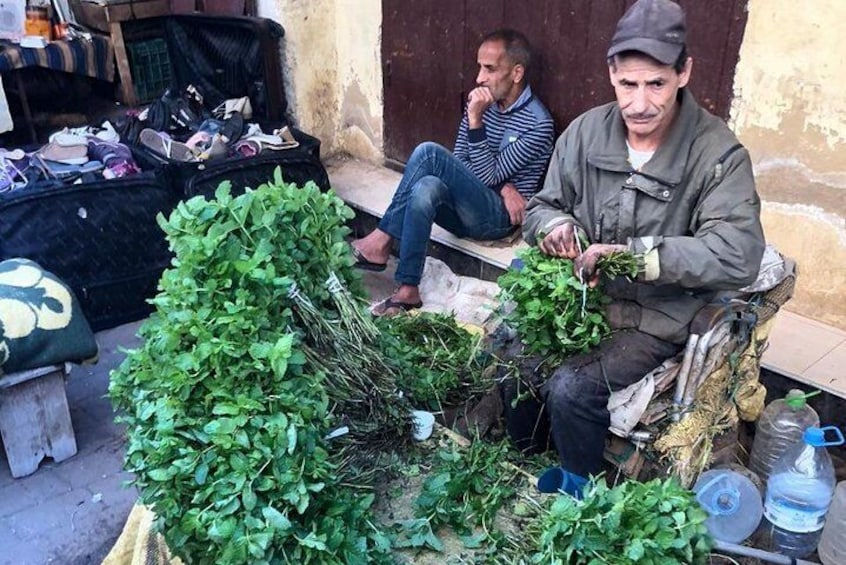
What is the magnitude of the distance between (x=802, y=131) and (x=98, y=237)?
354 cm

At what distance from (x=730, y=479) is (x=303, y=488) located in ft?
5.51

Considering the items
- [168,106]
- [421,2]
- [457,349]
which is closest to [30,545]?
[457,349]

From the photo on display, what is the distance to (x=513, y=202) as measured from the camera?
4.38 metres

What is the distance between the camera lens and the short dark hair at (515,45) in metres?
4.25

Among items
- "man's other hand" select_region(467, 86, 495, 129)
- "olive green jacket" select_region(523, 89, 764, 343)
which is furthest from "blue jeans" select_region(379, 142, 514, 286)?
"olive green jacket" select_region(523, 89, 764, 343)

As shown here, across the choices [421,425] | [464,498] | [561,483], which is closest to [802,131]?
[561,483]

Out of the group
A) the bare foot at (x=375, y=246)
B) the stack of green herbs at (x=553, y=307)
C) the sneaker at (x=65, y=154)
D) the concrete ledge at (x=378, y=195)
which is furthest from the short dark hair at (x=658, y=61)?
the sneaker at (x=65, y=154)

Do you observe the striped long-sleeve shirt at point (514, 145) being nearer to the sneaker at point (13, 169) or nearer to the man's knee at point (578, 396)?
the man's knee at point (578, 396)

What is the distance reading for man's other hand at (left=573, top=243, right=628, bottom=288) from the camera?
260cm

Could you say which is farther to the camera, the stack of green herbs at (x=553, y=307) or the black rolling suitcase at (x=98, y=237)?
the black rolling suitcase at (x=98, y=237)

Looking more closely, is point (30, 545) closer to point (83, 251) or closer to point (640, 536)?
point (83, 251)

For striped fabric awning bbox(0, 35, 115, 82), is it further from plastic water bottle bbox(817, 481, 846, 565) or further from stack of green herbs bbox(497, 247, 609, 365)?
plastic water bottle bbox(817, 481, 846, 565)

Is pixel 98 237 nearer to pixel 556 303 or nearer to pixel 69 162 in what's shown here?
pixel 69 162

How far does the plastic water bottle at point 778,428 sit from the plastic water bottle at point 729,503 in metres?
0.21
